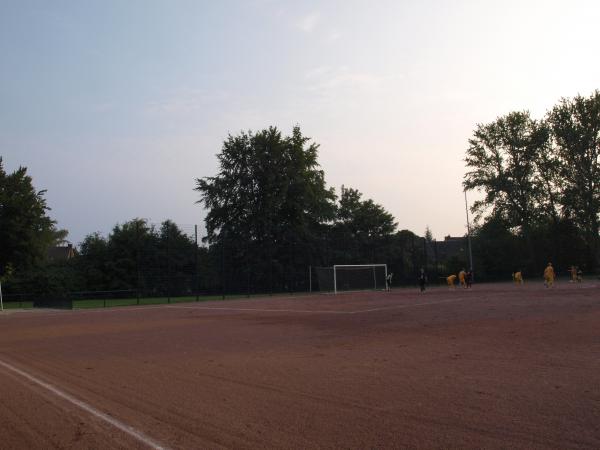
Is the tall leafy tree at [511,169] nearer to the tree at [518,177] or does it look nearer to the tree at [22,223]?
the tree at [518,177]

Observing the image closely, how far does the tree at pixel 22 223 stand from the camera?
147ft

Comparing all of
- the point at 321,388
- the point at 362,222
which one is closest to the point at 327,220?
the point at 362,222

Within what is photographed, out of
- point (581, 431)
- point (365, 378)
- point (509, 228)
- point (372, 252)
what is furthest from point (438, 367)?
point (509, 228)

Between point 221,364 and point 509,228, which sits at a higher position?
point 509,228

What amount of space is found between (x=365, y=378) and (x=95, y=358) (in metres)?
6.10

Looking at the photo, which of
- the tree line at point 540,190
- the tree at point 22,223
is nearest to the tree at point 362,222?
the tree line at point 540,190

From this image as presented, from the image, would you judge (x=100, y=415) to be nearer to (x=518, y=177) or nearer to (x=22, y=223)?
(x=22, y=223)

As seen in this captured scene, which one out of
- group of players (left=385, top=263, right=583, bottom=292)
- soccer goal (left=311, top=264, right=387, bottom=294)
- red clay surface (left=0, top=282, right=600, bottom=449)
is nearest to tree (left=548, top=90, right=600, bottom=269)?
group of players (left=385, top=263, right=583, bottom=292)

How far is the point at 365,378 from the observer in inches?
320

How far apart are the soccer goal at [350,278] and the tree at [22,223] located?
23846 mm

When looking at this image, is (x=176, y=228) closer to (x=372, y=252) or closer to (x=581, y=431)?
(x=372, y=252)

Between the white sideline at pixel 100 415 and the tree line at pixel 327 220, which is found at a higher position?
the tree line at pixel 327 220

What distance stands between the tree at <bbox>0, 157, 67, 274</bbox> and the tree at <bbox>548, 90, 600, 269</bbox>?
167 feet

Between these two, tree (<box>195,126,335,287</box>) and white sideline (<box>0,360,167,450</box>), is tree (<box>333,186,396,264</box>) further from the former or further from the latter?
white sideline (<box>0,360,167,450</box>)
